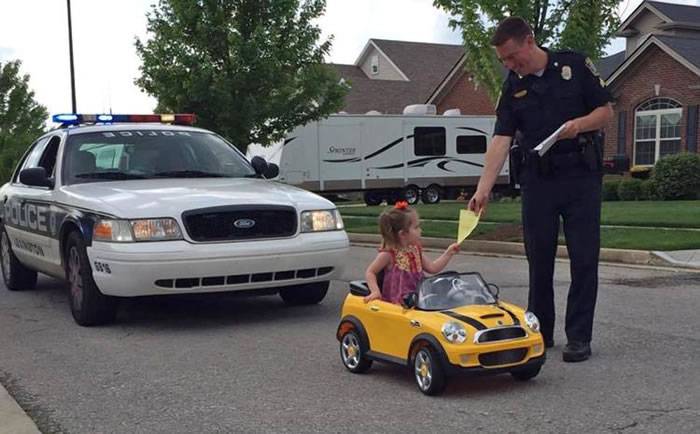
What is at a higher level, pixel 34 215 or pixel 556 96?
pixel 556 96

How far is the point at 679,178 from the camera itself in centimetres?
2114

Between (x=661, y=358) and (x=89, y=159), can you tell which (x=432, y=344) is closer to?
(x=661, y=358)

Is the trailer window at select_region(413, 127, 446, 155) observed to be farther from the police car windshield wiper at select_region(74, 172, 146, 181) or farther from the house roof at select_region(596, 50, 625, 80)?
the police car windshield wiper at select_region(74, 172, 146, 181)

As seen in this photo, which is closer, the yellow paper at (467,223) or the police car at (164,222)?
the yellow paper at (467,223)

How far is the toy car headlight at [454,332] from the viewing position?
444cm

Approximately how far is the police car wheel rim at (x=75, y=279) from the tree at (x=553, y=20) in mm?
7914

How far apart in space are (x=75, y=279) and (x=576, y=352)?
403cm

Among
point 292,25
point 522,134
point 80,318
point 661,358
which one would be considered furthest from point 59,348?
point 292,25

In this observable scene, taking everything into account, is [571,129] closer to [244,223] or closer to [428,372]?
[428,372]

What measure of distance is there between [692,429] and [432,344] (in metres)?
1.31

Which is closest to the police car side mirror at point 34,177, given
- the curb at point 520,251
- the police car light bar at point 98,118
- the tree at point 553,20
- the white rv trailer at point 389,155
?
the police car light bar at point 98,118

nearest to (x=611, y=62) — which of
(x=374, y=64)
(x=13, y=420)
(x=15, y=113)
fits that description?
(x=374, y=64)

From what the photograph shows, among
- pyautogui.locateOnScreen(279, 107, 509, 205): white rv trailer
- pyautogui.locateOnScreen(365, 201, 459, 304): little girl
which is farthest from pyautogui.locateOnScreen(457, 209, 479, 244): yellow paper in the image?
pyautogui.locateOnScreen(279, 107, 509, 205): white rv trailer

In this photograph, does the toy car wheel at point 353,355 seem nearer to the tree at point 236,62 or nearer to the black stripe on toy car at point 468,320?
the black stripe on toy car at point 468,320
